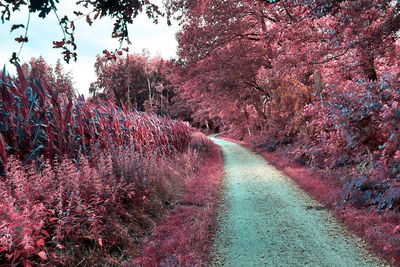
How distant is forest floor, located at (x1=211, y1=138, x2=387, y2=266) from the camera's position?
421 cm

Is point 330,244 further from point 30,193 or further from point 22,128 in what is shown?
point 22,128

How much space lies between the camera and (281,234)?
5.12 meters

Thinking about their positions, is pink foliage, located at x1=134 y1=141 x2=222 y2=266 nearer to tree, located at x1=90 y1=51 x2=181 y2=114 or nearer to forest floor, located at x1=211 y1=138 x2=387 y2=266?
forest floor, located at x1=211 y1=138 x2=387 y2=266

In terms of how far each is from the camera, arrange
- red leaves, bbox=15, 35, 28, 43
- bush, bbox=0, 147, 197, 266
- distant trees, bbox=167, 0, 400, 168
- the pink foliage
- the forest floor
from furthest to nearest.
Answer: distant trees, bbox=167, 0, 400, 168
the forest floor
the pink foliage
bush, bbox=0, 147, 197, 266
red leaves, bbox=15, 35, 28, 43

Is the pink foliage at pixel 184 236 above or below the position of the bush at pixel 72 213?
below

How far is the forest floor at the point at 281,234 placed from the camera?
13.8ft

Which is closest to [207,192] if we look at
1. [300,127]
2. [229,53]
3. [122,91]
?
[300,127]

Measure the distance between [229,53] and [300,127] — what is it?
18.6 feet

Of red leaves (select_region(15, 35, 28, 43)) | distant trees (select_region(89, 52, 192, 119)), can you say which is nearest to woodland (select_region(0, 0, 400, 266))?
red leaves (select_region(15, 35, 28, 43))

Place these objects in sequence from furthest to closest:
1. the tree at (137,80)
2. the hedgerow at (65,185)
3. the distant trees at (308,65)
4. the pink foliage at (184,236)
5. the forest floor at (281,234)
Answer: the tree at (137,80), the distant trees at (308,65), the forest floor at (281,234), the pink foliage at (184,236), the hedgerow at (65,185)

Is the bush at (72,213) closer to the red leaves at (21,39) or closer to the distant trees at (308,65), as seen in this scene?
the red leaves at (21,39)

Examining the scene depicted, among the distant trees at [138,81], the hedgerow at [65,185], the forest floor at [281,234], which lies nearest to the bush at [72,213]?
the hedgerow at [65,185]

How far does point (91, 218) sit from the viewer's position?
338 centimetres

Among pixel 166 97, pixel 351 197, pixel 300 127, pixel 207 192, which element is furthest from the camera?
pixel 166 97
